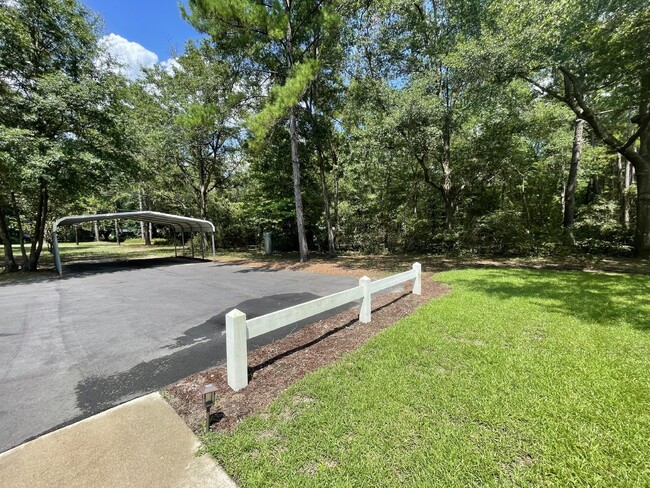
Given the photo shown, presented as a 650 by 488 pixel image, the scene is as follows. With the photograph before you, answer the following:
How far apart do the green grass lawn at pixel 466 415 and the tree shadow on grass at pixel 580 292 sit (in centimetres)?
43

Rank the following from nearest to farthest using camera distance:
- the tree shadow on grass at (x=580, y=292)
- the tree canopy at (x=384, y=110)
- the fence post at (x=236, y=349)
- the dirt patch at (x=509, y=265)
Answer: the fence post at (x=236, y=349)
the tree shadow on grass at (x=580, y=292)
the tree canopy at (x=384, y=110)
the dirt patch at (x=509, y=265)

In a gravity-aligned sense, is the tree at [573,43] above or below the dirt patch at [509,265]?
above

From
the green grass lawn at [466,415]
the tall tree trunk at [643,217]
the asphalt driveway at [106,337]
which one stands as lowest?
the green grass lawn at [466,415]

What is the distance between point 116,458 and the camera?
1949 millimetres

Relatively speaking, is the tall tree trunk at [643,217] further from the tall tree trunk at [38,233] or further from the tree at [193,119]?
the tall tree trunk at [38,233]

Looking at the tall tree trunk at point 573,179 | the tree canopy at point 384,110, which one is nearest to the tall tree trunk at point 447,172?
the tree canopy at point 384,110

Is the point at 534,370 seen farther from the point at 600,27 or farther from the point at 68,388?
the point at 600,27

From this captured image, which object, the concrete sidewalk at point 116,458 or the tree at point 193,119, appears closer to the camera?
the concrete sidewalk at point 116,458

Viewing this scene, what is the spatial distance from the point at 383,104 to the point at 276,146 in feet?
21.6

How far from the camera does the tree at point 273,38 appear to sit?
381 inches

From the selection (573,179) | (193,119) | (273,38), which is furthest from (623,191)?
(193,119)

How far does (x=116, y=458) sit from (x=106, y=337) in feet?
9.87

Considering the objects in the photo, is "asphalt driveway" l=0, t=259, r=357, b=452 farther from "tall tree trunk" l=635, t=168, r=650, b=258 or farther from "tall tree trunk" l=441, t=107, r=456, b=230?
"tall tree trunk" l=635, t=168, r=650, b=258

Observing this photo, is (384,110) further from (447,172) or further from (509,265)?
(509,265)
